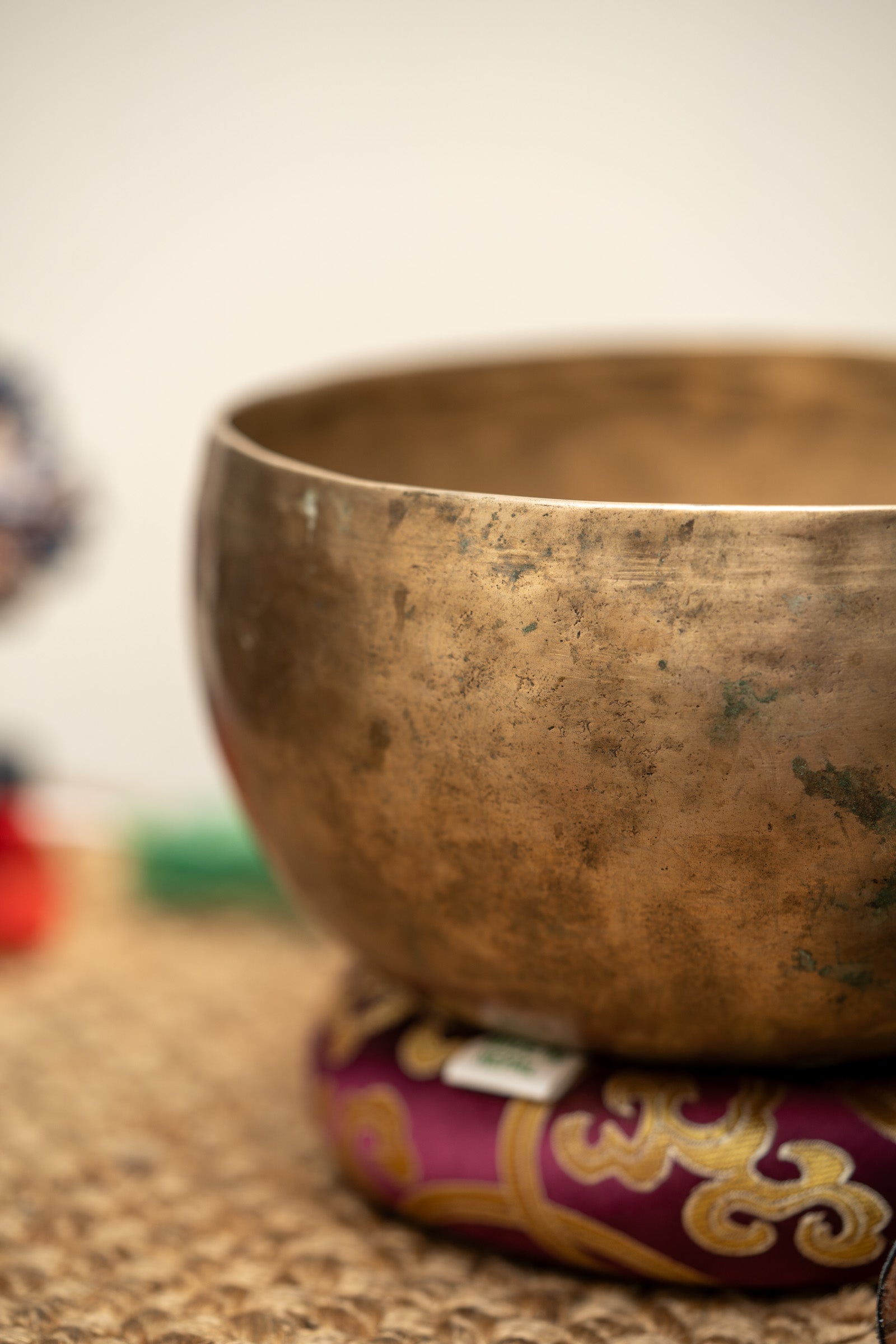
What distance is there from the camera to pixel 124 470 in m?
1.64

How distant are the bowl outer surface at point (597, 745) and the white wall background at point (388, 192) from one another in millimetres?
773

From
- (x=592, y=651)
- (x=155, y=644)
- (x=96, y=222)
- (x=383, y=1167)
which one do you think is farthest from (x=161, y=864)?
(x=592, y=651)

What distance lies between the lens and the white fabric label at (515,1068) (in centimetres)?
80

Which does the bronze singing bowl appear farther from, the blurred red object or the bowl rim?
the blurred red object

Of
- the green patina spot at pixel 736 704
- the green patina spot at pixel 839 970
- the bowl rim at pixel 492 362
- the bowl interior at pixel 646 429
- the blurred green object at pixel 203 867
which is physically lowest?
the blurred green object at pixel 203 867

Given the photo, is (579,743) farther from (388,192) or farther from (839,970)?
(388,192)

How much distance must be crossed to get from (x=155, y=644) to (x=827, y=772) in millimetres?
1183

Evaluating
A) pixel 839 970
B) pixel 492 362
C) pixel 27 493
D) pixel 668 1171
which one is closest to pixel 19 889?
pixel 27 493

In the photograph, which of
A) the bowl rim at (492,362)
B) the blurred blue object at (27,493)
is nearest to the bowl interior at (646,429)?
the bowl rim at (492,362)

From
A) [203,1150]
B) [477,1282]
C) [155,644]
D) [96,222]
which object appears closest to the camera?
[477,1282]

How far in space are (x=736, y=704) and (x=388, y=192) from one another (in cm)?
103

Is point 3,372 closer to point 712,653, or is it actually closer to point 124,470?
point 124,470

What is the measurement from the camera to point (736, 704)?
634mm

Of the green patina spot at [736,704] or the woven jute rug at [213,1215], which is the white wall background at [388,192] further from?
the green patina spot at [736,704]
